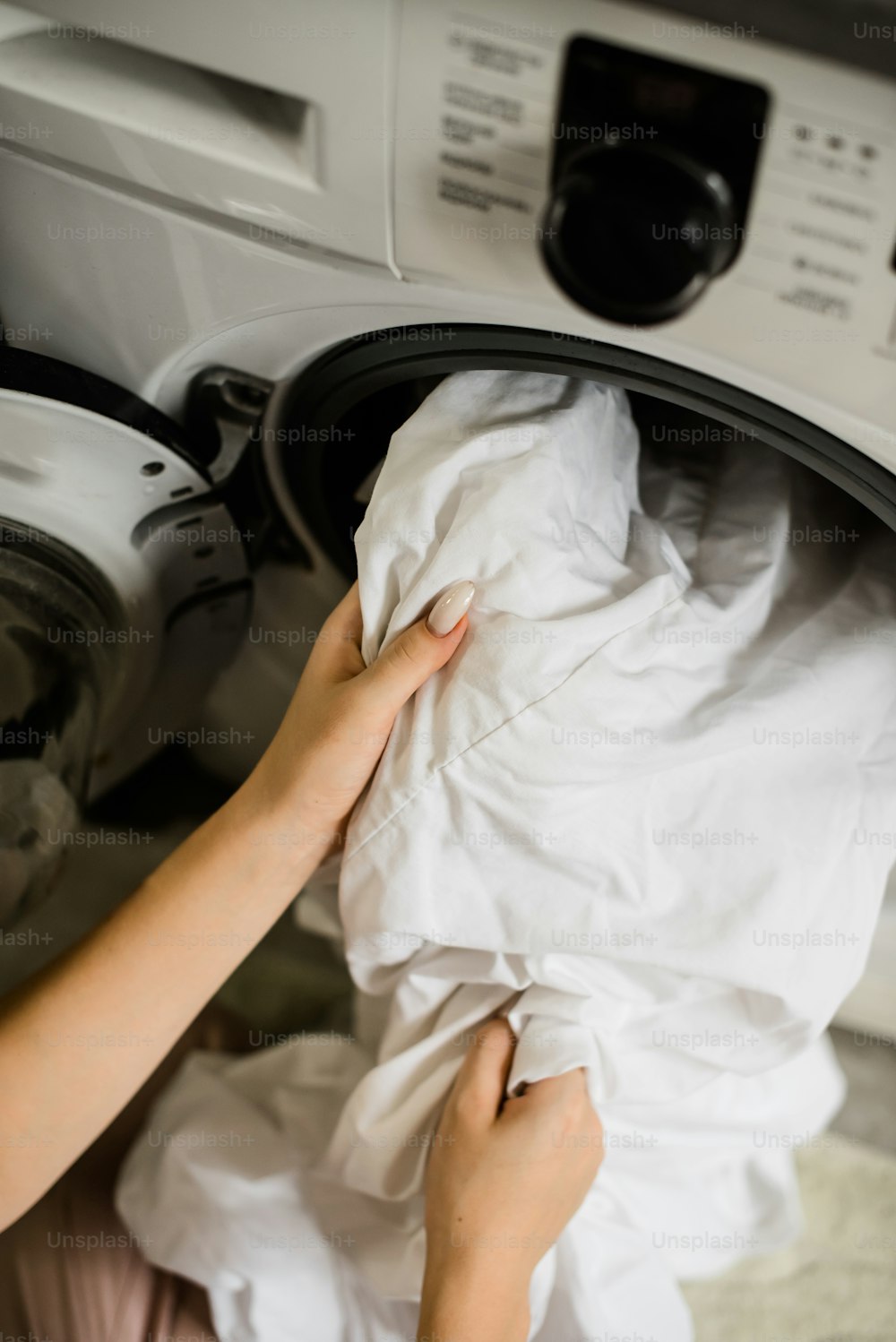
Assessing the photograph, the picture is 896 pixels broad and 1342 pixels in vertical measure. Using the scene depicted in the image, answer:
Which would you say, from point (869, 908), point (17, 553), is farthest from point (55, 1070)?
point (869, 908)

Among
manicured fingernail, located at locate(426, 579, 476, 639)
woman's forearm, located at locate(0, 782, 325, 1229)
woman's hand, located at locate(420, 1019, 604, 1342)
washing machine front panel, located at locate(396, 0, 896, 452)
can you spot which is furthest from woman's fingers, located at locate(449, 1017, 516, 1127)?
washing machine front panel, located at locate(396, 0, 896, 452)

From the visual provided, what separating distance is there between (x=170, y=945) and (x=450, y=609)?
290 mm

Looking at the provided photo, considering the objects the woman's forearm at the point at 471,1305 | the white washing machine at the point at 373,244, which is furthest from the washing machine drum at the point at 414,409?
the woman's forearm at the point at 471,1305

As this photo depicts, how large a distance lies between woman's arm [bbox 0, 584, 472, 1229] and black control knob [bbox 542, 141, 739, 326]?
243 millimetres

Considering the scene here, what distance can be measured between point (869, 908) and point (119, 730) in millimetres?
538

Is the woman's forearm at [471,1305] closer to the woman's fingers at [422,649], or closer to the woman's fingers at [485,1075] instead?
the woman's fingers at [485,1075]

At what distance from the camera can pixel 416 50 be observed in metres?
0.34

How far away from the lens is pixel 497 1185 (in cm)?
57

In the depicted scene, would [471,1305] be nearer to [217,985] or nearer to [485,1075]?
[485,1075]

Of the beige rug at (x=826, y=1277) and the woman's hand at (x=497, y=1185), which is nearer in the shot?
the woman's hand at (x=497, y=1185)

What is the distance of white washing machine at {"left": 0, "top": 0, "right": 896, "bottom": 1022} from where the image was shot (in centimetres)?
33

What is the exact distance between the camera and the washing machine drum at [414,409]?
1.45 ft

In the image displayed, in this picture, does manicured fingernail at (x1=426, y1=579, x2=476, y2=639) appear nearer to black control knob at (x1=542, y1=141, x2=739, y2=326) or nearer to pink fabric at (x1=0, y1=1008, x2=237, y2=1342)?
black control knob at (x1=542, y1=141, x2=739, y2=326)

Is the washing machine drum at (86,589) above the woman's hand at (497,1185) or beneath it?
above
